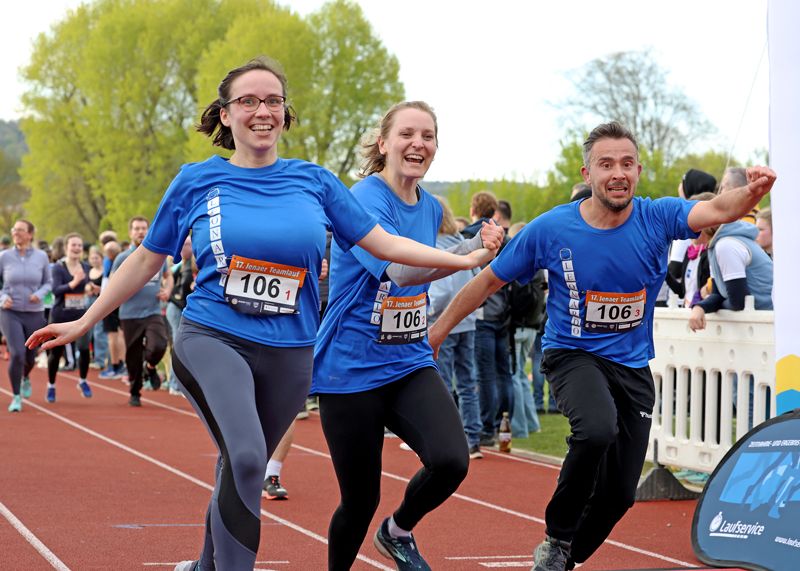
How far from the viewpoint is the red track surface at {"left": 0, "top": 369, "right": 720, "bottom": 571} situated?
6.80 m

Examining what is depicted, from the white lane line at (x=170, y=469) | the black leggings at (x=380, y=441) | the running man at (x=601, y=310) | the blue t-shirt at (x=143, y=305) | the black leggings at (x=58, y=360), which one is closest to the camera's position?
→ the black leggings at (x=380, y=441)

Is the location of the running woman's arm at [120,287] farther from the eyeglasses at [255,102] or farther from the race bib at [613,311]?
the race bib at [613,311]

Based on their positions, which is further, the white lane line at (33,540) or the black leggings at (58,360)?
the black leggings at (58,360)

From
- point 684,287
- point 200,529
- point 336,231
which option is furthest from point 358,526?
point 684,287

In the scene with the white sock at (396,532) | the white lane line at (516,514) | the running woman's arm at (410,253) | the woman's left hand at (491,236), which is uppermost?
the woman's left hand at (491,236)

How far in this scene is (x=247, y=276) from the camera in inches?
185

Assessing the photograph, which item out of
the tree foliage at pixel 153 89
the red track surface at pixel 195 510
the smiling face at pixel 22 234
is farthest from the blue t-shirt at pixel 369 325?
the tree foliage at pixel 153 89

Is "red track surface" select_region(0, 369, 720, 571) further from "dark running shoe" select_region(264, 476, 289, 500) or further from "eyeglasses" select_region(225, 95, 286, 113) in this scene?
"eyeglasses" select_region(225, 95, 286, 113)

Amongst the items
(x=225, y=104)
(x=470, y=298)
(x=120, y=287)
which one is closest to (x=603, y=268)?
(x=470, y=298)

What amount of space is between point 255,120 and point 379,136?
35.6 inches

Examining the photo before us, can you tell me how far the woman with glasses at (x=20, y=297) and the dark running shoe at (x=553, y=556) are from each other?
10123 millimetres

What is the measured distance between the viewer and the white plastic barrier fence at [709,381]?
27.6 ft

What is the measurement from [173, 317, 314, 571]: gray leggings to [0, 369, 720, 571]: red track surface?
187 cm

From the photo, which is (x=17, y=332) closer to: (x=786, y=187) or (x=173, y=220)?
(x=786, y=187)
